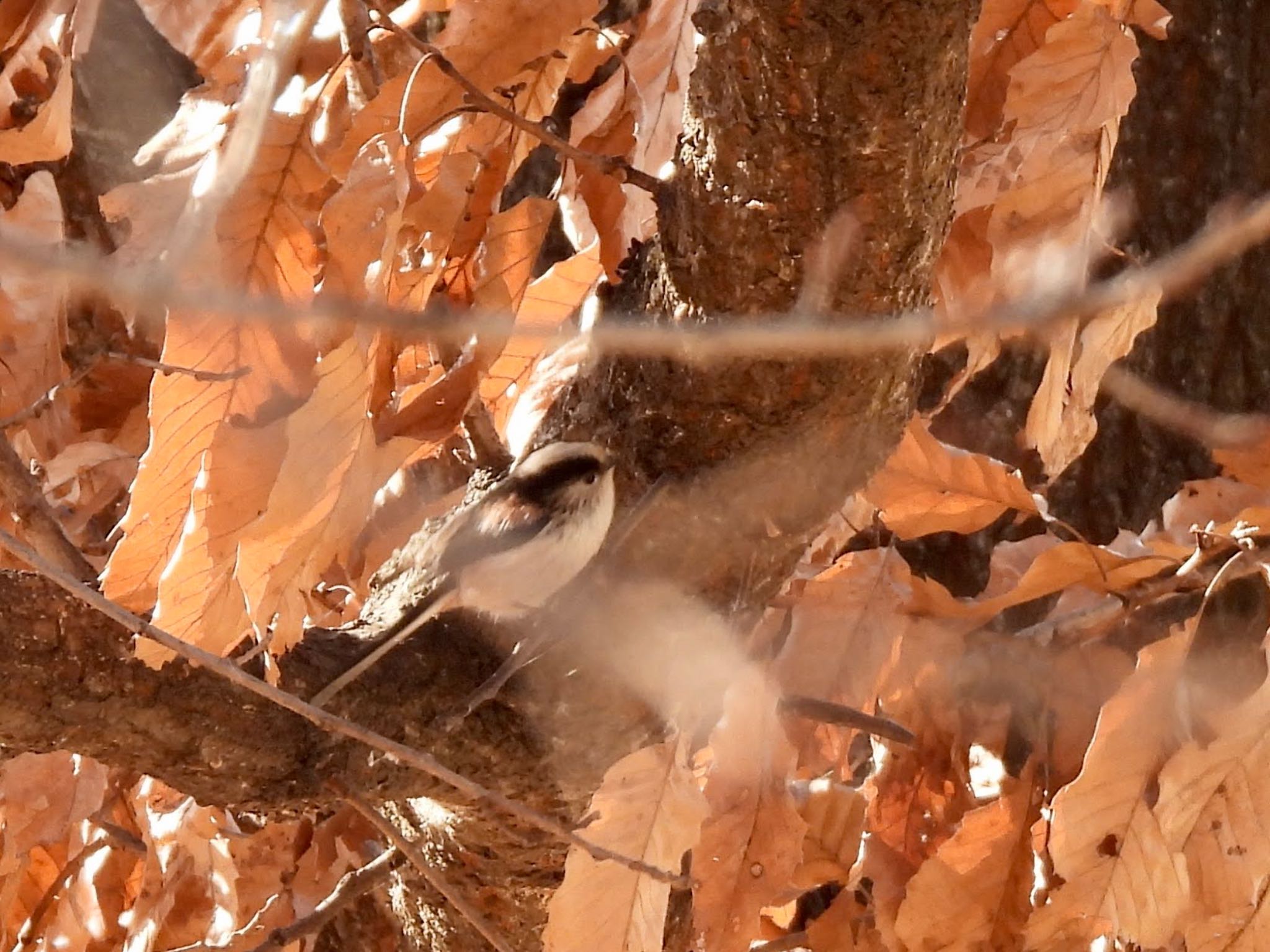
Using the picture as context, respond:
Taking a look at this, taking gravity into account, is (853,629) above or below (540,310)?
below

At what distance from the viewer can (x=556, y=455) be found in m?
0.67

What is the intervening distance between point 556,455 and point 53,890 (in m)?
0.64

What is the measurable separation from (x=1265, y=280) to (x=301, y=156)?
1.07m

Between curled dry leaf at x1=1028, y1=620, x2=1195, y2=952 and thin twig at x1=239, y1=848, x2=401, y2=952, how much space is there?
454mm

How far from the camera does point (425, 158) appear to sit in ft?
2.37

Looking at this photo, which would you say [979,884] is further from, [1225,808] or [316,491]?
[316,491]

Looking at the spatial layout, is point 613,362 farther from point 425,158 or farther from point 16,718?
point 16,718

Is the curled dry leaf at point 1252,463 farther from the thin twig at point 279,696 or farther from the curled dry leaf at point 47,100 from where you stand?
the curled dry leaf at point 47,100

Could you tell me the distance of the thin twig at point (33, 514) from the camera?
2.37ft

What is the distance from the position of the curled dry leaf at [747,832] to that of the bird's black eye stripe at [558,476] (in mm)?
145

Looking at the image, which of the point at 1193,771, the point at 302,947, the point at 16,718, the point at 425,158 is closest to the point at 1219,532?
the point at 1193,771

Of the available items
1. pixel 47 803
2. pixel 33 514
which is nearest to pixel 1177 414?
pixel 33 514

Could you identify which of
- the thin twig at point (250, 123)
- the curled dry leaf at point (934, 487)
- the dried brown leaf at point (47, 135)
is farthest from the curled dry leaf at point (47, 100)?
the curled dry leaf at point (934, 487)

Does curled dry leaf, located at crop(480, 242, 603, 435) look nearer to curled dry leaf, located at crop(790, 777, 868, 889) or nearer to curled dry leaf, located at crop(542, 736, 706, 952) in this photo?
curled dry leaf, located at crop(542, 736, 706, 952)
